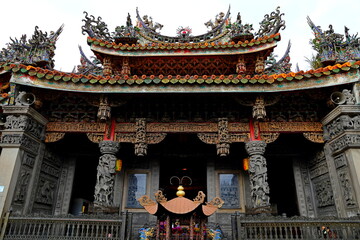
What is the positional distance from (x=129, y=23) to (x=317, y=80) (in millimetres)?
6856

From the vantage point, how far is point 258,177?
6.54m

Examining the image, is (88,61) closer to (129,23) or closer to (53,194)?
(129,23)

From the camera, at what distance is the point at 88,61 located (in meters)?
9.78

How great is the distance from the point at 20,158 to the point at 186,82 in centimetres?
462

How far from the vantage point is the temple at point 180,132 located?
560 centimetres

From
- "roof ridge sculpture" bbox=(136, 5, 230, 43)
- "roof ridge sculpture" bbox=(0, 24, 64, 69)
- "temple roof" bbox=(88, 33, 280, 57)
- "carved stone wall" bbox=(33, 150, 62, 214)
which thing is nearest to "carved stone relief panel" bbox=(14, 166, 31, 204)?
"carved stone wall" bbox=(33, 150, 62, 214)

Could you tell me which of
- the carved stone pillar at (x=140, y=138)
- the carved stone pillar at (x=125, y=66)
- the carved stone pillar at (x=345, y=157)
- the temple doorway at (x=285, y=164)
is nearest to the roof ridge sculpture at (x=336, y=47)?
the carved stone pillar at (x=345, y=157)

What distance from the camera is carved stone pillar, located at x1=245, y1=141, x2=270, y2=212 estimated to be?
6289mm

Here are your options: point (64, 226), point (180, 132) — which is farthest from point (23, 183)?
point (180, 132)

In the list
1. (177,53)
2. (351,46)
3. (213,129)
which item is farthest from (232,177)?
(351,46)

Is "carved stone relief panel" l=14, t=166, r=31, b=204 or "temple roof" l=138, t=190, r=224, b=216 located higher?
"carved stone relief panel" l=14, t=166, r=31, b=204

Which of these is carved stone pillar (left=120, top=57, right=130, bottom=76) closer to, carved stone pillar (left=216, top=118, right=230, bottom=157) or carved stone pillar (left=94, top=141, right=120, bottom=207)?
carved stone pillar (left=94, top=141, right=120, bottom=207)

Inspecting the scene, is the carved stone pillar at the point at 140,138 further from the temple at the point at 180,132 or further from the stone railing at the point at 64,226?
the stone railing at the point at 64,226

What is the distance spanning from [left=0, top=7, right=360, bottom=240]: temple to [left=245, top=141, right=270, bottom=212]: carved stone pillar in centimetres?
3
